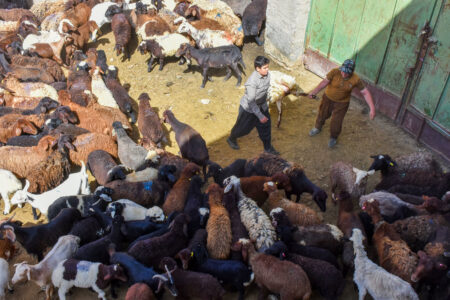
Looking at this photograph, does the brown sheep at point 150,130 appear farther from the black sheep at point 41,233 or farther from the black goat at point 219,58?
the black goat at point 219,58

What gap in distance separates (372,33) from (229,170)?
4.58 meters

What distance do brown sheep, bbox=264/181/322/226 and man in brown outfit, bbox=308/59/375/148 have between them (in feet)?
7.30

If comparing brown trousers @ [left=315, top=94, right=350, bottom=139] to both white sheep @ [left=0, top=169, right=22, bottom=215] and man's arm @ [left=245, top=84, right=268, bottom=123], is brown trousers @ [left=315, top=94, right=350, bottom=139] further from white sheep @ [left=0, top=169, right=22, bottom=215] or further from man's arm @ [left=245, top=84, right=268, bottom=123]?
white sheep @ [left=0, top=169, right=22, bottom=215]

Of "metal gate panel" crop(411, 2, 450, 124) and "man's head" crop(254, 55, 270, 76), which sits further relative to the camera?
"metal gate panel" crop(411, 2, 450, 124)

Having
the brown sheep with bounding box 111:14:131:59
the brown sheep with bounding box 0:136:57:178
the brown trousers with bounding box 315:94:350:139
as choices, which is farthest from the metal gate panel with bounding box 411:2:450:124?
the brown sheep with bounding box 111:14:131:59

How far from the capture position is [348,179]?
5703 mm

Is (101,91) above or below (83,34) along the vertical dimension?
below

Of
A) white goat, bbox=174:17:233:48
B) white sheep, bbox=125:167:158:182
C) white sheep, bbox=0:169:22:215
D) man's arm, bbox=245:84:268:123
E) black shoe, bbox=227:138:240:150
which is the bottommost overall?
white sheep, bbox=0:169:22:215

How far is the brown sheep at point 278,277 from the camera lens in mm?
3951

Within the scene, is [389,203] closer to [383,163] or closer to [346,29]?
[383,163]

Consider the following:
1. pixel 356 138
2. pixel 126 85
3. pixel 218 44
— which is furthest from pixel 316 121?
pixel 126 85

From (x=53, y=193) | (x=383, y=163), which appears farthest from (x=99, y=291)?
(x=383, y=163)

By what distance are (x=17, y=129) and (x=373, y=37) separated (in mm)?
7865

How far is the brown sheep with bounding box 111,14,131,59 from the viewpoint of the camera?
1003 centimetres
